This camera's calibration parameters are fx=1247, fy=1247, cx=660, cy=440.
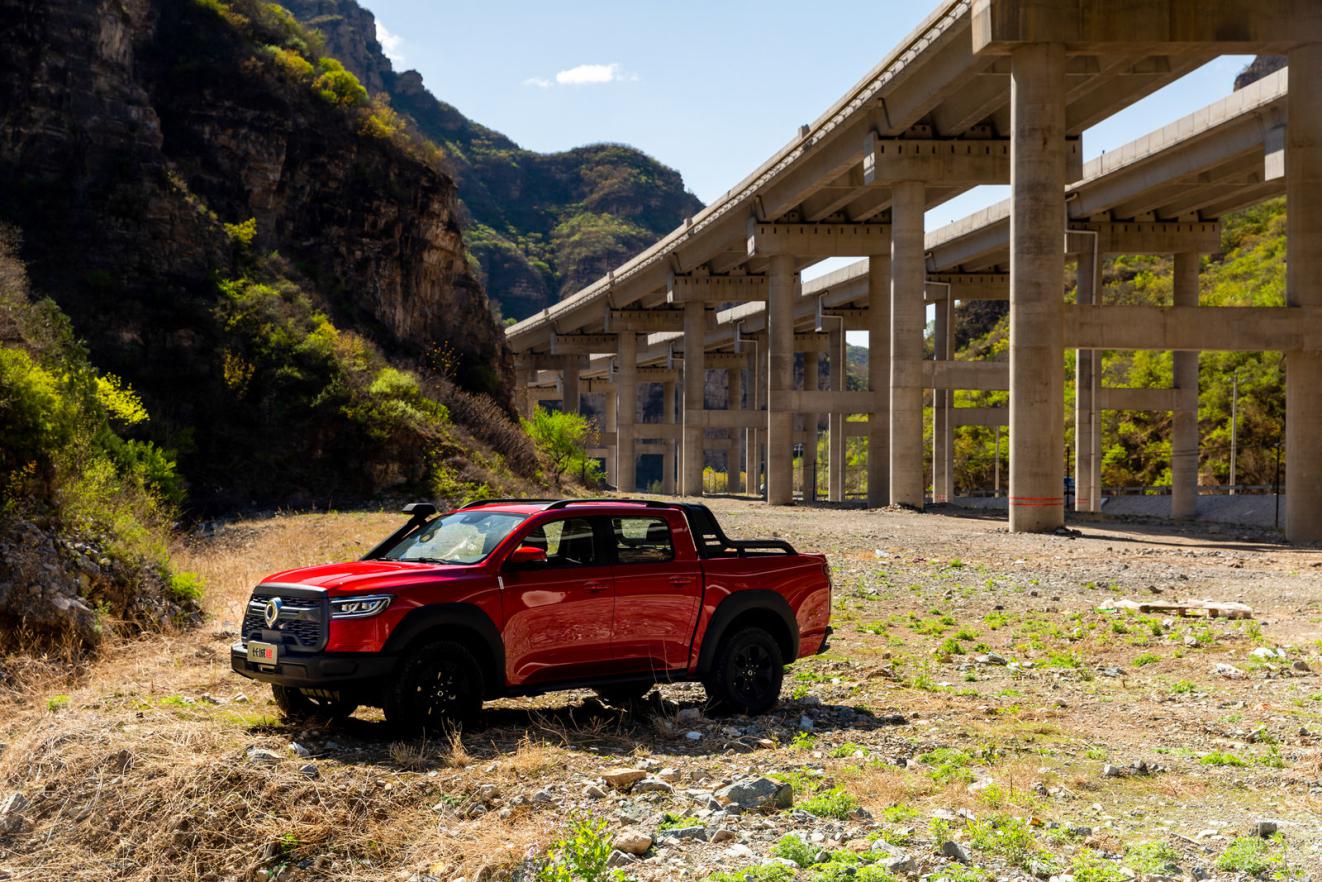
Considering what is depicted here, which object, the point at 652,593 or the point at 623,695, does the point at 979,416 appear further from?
the point at 652,593

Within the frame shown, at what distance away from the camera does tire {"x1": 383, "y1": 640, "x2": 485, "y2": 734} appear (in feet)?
29.9

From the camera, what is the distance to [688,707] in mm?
11258

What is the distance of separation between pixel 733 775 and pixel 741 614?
2.36m

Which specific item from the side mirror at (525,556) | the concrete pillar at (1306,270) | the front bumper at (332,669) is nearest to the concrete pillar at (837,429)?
the concrete pillar at (1306,270)

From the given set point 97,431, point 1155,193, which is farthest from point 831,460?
point 97,431

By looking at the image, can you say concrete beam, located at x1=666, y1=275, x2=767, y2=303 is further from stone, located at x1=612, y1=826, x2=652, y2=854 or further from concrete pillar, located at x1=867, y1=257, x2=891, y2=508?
stone, located at x1=612, y1=826, x2=652, y2=854

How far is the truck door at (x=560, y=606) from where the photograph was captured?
9688 mm

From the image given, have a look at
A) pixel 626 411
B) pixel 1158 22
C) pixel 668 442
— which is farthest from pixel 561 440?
pixel 668 442

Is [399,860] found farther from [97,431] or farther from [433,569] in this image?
[97,431]

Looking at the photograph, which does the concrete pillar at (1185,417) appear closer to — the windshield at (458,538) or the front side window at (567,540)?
the front side window at (567,540)

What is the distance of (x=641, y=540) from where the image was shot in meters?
10.6

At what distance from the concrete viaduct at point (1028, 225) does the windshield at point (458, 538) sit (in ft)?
84.8

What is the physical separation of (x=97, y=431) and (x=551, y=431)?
4071 centimetres

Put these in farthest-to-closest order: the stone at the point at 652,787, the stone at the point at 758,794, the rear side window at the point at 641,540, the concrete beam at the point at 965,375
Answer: the concrete beam at the point at 965,375 → the rear side window at the point at 641,540 → the stone at the point at 652,787 → the stone at the point at 758,794
